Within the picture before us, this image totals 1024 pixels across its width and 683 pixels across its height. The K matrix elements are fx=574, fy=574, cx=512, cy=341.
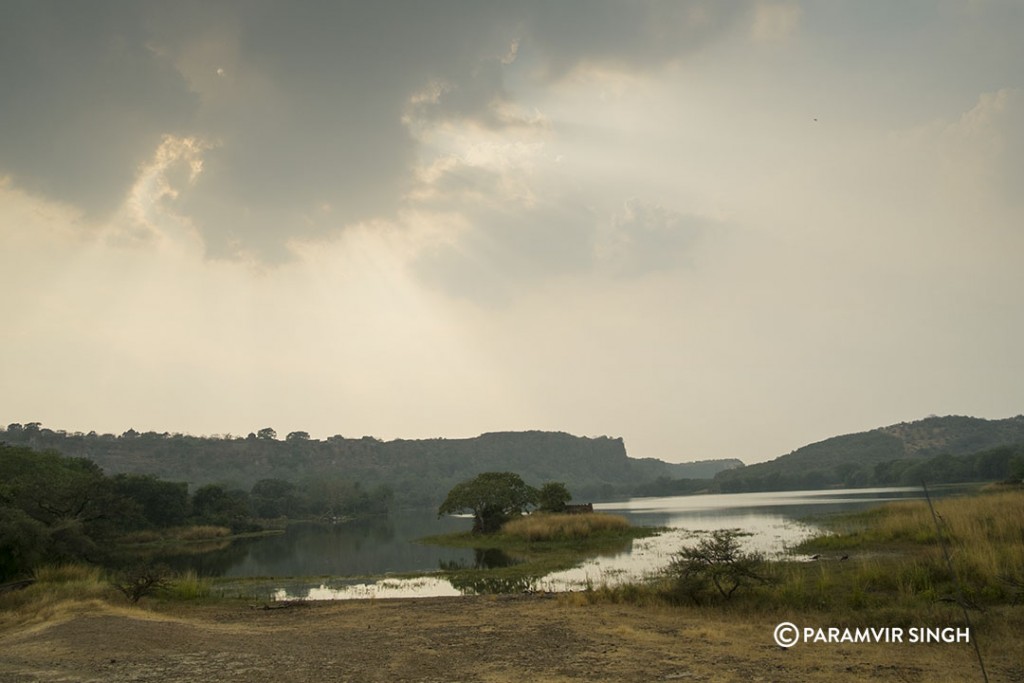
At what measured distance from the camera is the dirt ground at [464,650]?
8.54m

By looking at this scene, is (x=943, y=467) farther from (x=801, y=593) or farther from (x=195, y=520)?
(x=195, y=520)

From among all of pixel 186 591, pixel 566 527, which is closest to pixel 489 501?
pixel 566 527

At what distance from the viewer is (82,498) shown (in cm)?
4000

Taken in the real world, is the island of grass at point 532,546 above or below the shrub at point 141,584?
below

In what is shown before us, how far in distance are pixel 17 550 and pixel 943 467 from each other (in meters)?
121

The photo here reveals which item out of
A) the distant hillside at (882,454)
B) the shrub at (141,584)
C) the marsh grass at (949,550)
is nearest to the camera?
the marsh grass at (949,550)

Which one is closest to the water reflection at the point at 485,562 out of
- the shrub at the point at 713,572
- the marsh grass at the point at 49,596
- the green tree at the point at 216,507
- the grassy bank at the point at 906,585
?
the grassy bank at the point at 906,585

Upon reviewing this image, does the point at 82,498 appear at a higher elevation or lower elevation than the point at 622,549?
higher

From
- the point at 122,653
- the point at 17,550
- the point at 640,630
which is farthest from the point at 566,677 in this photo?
the point at 17,550

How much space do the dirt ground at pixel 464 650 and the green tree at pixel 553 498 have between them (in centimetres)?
3259

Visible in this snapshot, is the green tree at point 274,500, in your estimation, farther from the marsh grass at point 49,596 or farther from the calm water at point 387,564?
the marsh grass at point 49,596

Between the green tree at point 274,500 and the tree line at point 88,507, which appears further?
the green tree at point 274,500

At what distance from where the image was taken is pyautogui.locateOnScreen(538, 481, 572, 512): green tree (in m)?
47.8
